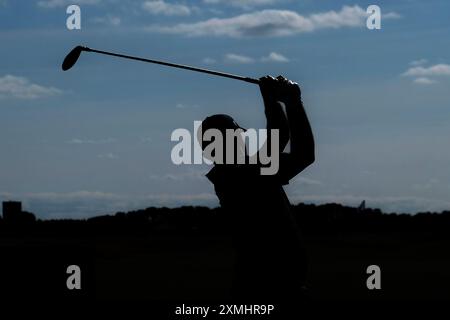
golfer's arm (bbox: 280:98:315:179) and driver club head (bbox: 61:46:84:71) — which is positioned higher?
driver club head (bbox: 61:46:84:71)

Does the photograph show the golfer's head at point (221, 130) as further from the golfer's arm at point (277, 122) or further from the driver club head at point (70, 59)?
the driver club head at point (70, 59)

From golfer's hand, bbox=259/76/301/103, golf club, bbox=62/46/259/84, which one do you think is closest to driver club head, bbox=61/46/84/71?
golf club, bbox=62/46/259/84

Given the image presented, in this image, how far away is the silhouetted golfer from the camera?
23.4 ft

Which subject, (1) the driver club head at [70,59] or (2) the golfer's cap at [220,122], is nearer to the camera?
(2) the golfer's cap at [220,122]

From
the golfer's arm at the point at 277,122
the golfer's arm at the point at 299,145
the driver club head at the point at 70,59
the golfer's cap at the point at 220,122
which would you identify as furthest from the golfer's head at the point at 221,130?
the driver club head at the point at 70,59

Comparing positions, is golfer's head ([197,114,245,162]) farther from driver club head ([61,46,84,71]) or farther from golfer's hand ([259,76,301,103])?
driver club head ([61,46,84,71])

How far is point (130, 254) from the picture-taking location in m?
49.7

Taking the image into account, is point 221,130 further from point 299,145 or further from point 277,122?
point 299,145

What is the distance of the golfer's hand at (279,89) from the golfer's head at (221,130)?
0.34 metres

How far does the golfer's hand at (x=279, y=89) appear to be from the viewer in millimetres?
7316

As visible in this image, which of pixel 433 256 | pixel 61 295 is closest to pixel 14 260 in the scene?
pixel 61 295

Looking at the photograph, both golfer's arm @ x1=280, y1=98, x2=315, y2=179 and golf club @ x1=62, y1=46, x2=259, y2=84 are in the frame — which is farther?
golf club @ x1=62, y1=46, x2=259, y2=84

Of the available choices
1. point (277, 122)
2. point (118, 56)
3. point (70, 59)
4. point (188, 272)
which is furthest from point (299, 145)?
point (188, 272)
